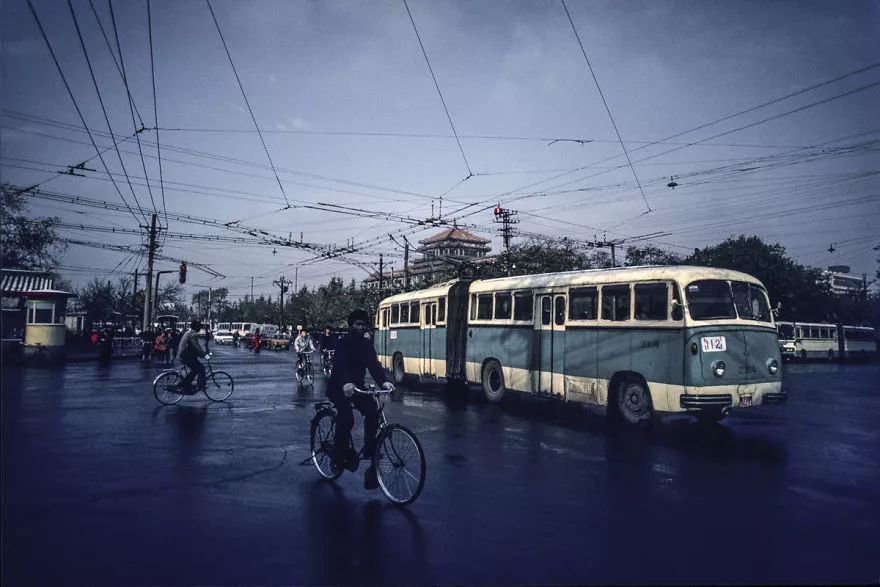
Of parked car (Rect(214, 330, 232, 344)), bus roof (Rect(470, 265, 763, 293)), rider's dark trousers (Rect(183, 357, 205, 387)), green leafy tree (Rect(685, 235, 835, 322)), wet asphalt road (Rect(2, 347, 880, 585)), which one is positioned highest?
green leafy tree (Rect(685, 235, 835, 322))

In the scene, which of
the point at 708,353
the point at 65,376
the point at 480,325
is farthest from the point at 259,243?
the point at 708,353

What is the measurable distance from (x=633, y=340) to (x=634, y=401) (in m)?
1.13

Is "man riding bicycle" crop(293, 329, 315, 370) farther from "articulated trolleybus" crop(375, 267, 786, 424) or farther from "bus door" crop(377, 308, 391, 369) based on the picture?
"articulated trolleybus" crop(375, 267, 786, 424)

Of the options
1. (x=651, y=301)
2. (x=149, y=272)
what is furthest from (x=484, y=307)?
(x=149, y=272)

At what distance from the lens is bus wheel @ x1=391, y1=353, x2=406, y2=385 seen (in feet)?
65.9

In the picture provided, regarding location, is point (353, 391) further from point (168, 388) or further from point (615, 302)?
point (168, 388)

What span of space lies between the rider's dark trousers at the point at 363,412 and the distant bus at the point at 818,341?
38921 mm

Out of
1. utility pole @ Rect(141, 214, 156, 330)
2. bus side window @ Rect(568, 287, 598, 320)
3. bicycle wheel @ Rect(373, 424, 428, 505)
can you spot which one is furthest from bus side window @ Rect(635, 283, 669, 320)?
utility pole @ Rect(141, 214, 156, 330)

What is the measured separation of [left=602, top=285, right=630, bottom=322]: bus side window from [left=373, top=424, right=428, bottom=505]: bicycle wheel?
6573 millimetres

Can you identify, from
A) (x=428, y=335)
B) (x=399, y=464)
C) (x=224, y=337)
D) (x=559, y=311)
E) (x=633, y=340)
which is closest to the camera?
(x=399, y=464)

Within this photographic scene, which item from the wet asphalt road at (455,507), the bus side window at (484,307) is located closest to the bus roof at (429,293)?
Result: the bus side window at (484,307)

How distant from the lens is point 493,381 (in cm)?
1490

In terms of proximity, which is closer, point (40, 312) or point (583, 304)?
point (583, 304)

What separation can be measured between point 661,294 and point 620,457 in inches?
140
